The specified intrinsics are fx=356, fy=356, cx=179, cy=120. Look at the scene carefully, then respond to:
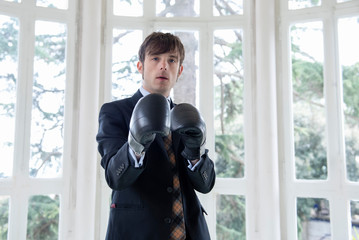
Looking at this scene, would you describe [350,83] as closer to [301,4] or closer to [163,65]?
[301,4]

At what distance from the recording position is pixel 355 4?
9.02 ft

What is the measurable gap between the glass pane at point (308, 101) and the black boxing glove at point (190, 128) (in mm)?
2081

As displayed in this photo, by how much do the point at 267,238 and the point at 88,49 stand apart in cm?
199

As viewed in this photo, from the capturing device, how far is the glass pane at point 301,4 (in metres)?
2.92

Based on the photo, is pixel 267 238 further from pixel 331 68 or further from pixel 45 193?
pixel 45 193

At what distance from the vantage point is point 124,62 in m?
3.02

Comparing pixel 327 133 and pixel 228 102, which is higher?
pixel 228 102

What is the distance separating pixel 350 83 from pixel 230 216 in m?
1.45

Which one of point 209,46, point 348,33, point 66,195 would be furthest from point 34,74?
point 348,33

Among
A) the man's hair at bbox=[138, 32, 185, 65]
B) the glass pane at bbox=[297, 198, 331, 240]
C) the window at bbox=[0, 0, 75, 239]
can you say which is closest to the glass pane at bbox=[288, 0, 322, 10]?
the glass pane at bbox=[297, 198, 331, 240]

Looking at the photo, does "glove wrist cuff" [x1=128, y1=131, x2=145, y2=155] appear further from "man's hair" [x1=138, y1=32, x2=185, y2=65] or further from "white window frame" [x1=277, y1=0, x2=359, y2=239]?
"white window frame" [x1=277, y1=0, x2=359, y2=239]

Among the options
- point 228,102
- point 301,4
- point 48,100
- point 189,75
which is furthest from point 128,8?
point 301,4

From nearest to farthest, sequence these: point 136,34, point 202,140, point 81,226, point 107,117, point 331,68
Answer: point 202,140 → point 107,117 → point 81,226 → point 331,68 → point 136,34

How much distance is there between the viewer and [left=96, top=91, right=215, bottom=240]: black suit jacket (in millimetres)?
994
